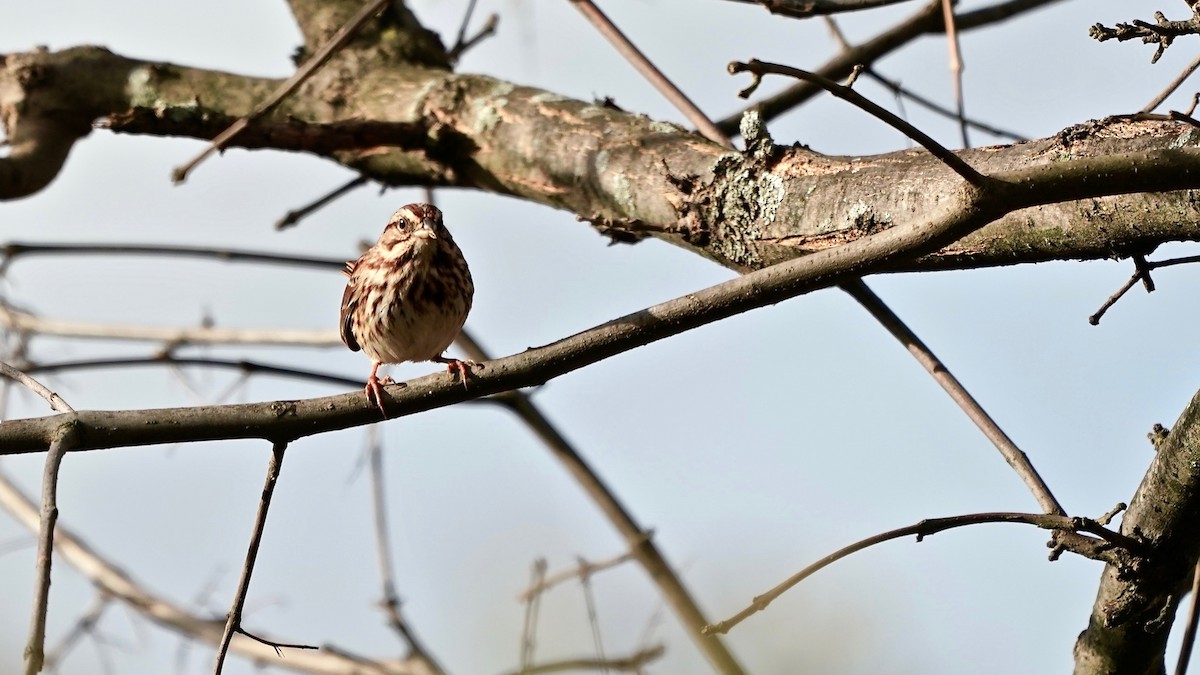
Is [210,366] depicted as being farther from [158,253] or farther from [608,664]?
[608,664]

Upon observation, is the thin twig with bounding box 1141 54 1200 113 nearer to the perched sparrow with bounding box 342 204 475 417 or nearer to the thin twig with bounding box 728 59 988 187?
the thin twig with bounding box 728 59 988 187

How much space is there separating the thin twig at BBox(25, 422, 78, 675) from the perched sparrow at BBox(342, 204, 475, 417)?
238 cm

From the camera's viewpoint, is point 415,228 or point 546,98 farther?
point 415,228

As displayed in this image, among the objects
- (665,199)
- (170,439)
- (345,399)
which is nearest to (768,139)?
(665,199)

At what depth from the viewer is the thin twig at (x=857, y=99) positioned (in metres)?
2.50

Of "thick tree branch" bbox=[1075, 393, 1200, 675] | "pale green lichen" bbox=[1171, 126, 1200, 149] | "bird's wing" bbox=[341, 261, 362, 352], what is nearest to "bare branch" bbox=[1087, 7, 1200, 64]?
"pale green lichen" bbox=[1171, 126, 1200, 149]

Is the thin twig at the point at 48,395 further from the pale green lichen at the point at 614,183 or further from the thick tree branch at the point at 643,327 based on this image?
the pale green lichen at the point at 614,183

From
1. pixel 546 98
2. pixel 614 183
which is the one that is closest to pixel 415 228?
pixel 546 98

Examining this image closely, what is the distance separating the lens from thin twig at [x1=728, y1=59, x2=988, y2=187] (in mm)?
2496

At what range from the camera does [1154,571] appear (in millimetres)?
3102

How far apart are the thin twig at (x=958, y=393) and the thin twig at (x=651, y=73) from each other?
720mm

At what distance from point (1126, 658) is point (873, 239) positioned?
1.26 m

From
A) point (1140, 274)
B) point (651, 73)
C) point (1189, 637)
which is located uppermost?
point (651, 73)

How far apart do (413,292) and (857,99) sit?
2932 mm
